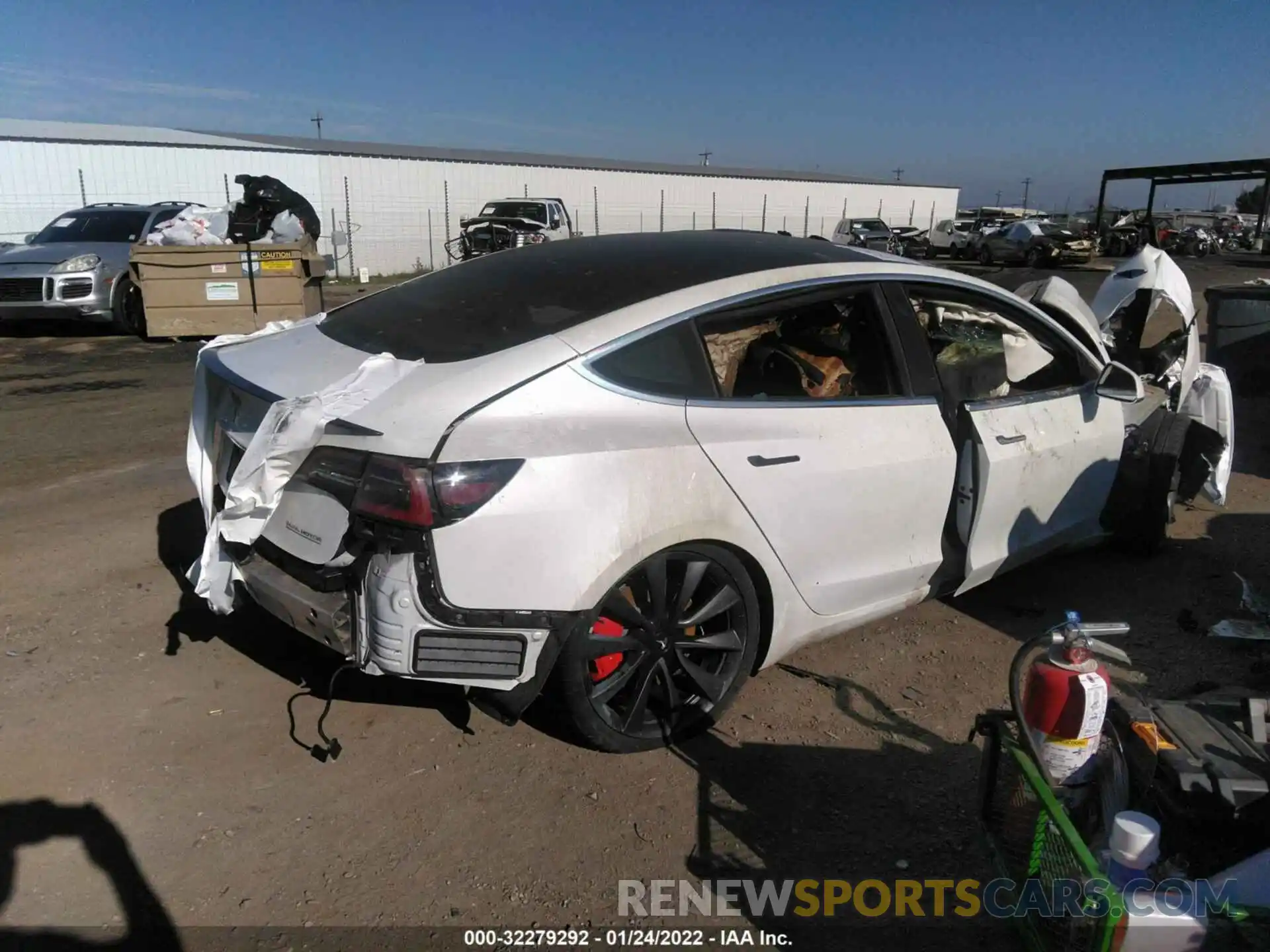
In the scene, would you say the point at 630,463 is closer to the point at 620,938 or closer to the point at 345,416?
the point at 345,416

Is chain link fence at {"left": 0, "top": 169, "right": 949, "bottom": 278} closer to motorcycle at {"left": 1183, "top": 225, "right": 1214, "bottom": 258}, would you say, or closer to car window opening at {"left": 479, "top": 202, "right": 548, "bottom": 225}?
car window opening at {"left": 479, "top": 202, "right": 548, "bottom": 225}

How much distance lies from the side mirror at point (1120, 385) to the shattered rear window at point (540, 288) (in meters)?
1.26

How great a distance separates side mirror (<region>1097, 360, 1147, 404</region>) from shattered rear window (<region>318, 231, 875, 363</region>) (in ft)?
4.14

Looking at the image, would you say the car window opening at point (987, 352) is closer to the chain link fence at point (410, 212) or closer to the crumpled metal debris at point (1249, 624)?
the crumpled metal debris at point (1249, 624)

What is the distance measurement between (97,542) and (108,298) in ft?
27.0

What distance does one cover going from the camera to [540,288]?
3408 millimetres

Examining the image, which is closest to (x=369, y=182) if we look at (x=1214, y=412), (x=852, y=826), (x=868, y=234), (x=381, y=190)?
(x=381, y=190)

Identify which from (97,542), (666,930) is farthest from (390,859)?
(97,542)

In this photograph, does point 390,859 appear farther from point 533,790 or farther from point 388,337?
point 388,337

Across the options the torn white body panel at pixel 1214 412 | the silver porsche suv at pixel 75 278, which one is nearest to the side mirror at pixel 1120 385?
the torn white body panel at pixel 1214 412

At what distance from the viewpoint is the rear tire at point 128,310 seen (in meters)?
11.9

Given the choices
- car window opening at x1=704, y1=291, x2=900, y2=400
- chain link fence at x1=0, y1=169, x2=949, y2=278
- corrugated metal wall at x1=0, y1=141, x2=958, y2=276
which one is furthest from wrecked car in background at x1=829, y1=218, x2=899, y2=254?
car window opening at x1=704, y1=291, x2=900, y2=400

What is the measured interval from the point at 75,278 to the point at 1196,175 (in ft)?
116

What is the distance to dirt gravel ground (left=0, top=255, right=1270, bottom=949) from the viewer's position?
2.59 m
